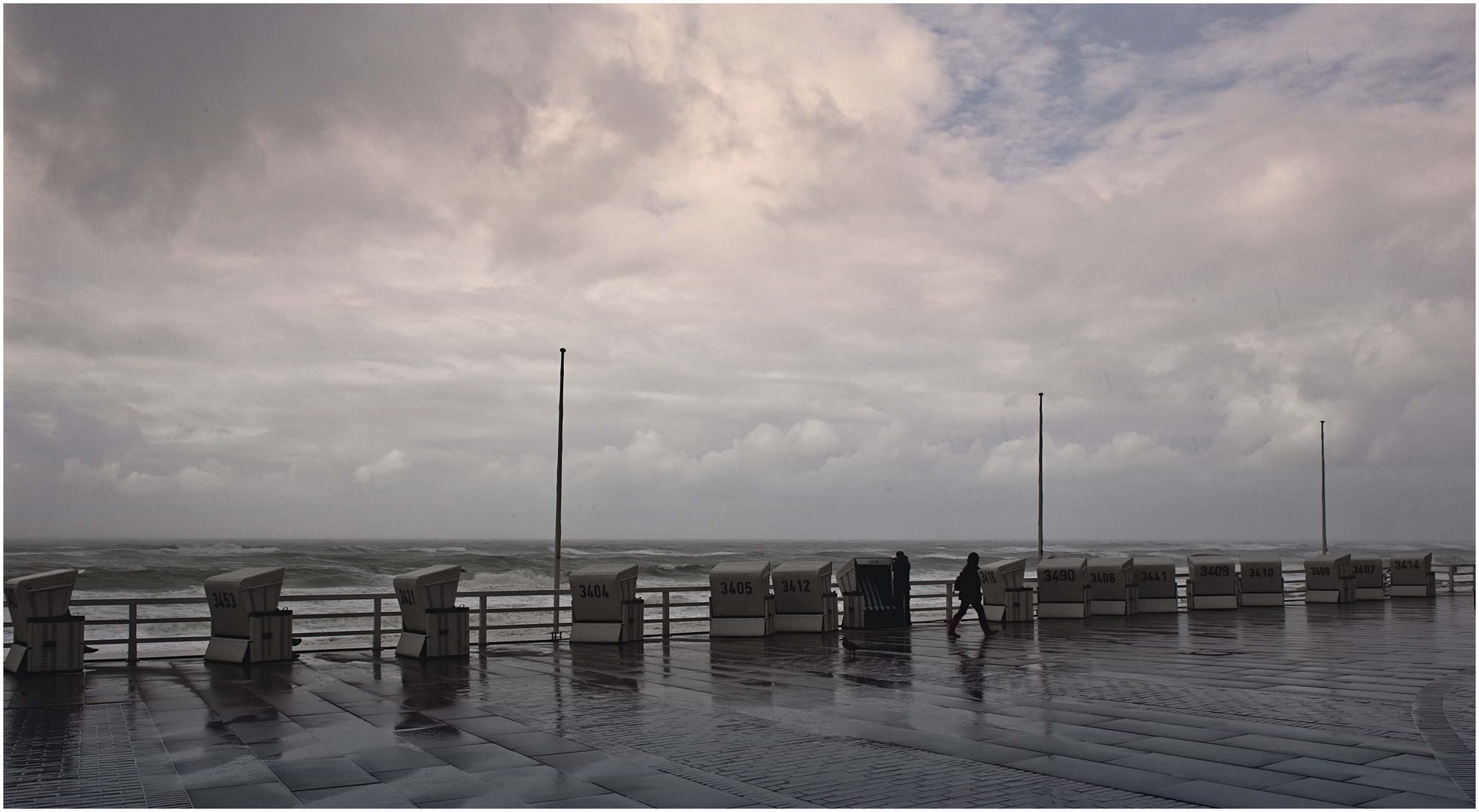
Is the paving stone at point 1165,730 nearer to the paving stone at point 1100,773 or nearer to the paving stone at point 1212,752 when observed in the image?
the paving stone at point 1212,752

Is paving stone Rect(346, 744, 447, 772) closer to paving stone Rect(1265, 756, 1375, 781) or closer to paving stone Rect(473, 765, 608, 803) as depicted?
paving stone Rect(473, 765, 608, 803)

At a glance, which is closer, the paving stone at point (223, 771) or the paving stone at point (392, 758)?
the paving stone at point (223, 771)

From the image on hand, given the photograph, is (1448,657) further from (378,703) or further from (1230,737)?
(378,703)

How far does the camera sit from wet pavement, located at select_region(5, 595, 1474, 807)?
7.12 meters

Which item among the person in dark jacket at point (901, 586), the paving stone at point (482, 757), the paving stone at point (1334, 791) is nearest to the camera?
the paving stone at point (1334, 791)

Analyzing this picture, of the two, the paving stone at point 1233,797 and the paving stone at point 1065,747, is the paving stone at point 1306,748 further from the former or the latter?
the paving stone at point 1233,797

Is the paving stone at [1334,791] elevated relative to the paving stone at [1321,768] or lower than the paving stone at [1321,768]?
elevated

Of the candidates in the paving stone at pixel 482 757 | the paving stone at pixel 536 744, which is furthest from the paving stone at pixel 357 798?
the paving stone at pixel 536 744

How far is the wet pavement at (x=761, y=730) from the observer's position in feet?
23.4

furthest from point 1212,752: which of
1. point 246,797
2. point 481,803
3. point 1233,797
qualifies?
point 246,797

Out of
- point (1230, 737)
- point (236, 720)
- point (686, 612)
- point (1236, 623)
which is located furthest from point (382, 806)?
point (686, 612)

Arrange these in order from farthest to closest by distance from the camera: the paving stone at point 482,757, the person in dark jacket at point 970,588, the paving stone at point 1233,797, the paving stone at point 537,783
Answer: the person in dark jacket at point 970,588 → the paving stone at point 482,757 → the paving stone at point 537,783 → the paving stone at point 1233,797

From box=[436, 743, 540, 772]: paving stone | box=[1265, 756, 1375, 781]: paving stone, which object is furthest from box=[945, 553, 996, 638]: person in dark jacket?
box=[436, 743, 540, 772]: paving stone

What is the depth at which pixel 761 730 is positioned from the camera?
9.59 metres
